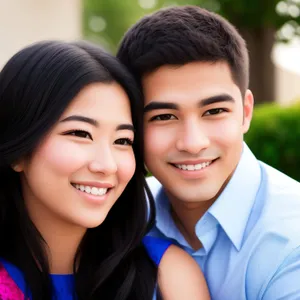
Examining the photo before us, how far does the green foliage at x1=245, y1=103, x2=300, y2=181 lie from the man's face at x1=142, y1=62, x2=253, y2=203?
7.97 ft

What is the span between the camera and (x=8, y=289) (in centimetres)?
256

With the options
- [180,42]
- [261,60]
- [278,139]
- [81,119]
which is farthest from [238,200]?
[261,60]

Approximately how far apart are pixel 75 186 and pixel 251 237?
0.86m

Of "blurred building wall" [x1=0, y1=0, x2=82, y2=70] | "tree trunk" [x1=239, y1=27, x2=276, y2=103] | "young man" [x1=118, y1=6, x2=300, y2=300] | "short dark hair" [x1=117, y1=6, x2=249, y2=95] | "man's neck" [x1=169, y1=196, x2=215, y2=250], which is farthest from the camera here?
"tree trunk" [x1=239, y1=27, x2=276, y2=103]

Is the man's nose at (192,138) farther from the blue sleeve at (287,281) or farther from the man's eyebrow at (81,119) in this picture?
the blue sleeve at (287,281)

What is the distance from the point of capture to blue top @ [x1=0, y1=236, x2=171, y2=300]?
2619 millimetres

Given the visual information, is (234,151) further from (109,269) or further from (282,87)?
(282,87)

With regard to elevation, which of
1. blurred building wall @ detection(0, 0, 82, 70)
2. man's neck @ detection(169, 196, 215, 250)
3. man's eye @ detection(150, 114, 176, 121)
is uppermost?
man's eye @ detection(150, 114, 176, 121)

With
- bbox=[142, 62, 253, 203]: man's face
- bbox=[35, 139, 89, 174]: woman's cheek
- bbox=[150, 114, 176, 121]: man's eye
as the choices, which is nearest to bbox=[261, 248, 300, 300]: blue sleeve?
bbox=[142, 62, 253, 203]: man's face

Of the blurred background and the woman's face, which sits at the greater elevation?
the woman's face

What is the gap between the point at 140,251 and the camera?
114 inches

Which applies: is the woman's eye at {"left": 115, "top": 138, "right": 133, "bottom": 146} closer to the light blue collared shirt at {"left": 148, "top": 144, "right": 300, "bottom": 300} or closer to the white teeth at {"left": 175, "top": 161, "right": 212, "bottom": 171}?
the white teeth at {"left": 175, "top": 161, "right": 212, "bottom": 171}

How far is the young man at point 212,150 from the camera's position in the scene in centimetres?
271

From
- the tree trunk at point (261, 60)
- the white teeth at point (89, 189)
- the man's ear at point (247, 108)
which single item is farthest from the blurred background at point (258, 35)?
the white teeth at point (89, 189)
